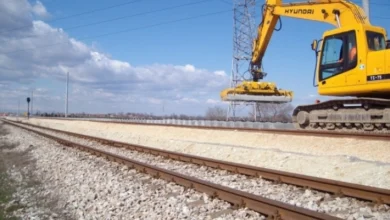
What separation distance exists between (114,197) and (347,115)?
33.6ft

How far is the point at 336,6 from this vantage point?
52.1 ft

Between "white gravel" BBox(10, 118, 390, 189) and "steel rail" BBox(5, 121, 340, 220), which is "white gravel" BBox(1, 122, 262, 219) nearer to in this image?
A: "steel rail" BBox(5, 121, 340, 220)

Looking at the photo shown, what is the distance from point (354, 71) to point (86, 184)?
10.6m

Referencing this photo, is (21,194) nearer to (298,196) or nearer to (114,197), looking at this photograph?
(114,197)

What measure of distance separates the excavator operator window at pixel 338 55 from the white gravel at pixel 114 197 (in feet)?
30.1

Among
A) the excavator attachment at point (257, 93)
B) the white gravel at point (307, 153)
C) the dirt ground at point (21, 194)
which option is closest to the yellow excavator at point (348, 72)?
the white gravel at point (307, 153)

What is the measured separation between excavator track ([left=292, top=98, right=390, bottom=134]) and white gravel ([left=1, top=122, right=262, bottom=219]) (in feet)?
28.5

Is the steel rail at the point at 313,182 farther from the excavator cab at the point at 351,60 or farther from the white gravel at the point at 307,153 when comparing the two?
the excavator cab at the point at 351,60

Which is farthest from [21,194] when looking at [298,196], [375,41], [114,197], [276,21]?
[276,21]

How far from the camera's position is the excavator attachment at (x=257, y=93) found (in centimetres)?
2319

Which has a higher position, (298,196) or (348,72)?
(348,72)

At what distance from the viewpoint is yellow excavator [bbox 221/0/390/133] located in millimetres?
13289

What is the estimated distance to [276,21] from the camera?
20.5m

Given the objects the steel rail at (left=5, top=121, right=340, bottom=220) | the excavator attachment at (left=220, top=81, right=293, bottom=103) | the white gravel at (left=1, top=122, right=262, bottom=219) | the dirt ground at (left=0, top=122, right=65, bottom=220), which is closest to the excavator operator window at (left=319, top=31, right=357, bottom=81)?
the excavator attachment at (left=220, top=81, right=293, bottom=103)
